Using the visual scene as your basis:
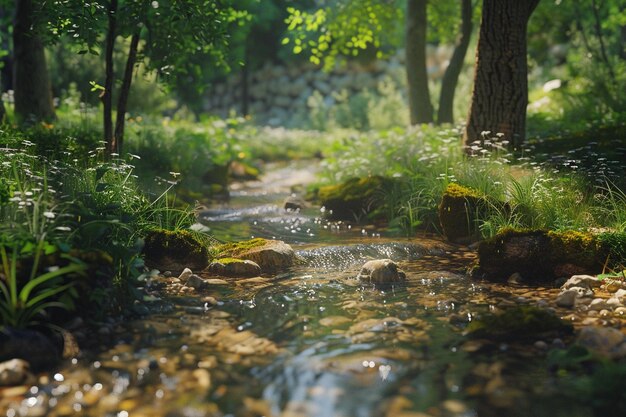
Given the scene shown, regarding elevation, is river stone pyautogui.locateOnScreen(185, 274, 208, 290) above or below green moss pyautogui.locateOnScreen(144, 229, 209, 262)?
below

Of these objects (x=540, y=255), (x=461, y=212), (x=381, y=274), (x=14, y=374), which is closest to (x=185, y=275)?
(x=381, y=274)

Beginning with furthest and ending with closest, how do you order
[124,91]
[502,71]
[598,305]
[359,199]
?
1. [359,199]
2. [502,71]
3. [124,91]
4. [598,305]

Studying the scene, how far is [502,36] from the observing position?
9273 mm

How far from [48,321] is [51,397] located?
95cm

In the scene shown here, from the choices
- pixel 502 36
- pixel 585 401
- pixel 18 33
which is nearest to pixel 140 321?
pixel 585 401

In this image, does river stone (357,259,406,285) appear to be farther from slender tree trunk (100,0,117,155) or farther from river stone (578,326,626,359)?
slender tree trunk (100,0,117,155)

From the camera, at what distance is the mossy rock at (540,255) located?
591 centimetres

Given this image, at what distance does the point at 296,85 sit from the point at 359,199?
20.3 metres

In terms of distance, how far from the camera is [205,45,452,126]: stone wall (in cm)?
2773

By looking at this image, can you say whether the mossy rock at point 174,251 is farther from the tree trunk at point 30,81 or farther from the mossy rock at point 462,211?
the tree trunk at point 30,81

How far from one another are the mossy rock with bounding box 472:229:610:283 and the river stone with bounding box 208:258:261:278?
2120 mm

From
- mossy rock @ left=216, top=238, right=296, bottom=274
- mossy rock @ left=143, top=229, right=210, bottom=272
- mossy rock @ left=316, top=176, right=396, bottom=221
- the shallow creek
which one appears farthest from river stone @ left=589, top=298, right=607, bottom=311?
mossy rock @ left=316, top=176, right=396, bottom=221

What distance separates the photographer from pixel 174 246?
251 inches

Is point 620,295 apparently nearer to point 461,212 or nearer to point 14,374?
point 461,212
